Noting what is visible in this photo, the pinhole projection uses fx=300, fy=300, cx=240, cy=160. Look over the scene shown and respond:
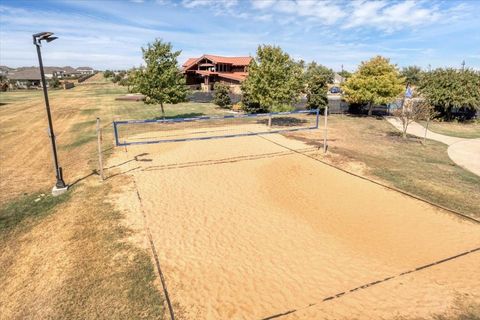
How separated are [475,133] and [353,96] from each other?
11.9 meters

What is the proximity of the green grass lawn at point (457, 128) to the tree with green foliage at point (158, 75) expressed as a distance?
1012 inches

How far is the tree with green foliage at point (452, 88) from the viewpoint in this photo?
102ft

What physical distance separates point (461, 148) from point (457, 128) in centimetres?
1080

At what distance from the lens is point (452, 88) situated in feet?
103

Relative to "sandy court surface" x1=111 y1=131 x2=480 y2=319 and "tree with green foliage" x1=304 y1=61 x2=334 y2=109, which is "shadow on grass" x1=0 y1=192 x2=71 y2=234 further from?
"tree with green foliage" x1=304 y1=61 x2=334 y2=109

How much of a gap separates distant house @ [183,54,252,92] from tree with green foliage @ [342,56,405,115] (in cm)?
2632

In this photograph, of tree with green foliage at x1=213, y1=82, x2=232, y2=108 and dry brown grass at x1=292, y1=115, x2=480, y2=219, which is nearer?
dry brown grass at x1=292, y1=115, x2=480, y2=219

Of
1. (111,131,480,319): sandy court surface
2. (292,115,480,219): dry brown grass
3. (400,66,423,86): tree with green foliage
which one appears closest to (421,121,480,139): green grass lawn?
(292,115,480,219): dry brown grass

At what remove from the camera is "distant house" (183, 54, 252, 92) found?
188 ft

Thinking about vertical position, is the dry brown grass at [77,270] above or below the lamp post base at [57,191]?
below

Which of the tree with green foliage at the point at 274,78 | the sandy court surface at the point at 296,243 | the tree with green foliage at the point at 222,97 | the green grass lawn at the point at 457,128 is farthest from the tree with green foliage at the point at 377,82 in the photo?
the sandy court surface at the point at 296,243

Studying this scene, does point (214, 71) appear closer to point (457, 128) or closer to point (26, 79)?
point (457, 128)

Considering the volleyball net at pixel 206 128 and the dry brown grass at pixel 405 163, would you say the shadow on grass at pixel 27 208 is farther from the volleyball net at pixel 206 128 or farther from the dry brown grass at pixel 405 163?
the dry brown grass at pixel 405 163

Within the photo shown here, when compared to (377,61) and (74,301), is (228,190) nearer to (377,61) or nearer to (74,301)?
(74,301)
